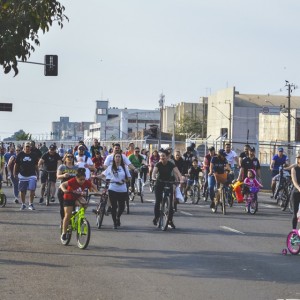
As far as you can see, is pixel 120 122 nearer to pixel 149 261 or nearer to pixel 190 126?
pixel 190 126

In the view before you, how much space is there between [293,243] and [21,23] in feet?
20.0

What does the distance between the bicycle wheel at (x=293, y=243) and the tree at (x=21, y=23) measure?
5.46m

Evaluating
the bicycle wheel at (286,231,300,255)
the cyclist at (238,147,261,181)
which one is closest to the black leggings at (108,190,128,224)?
the bicycle wheel at (286,231,300,255)

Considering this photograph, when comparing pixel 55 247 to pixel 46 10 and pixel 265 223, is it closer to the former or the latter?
pixel 46 10

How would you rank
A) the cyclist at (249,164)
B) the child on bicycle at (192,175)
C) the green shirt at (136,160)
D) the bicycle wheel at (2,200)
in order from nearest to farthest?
1. the bicycle wheel at (2,200)
2. the cyclist at (249,164)
3. the green shirt at (136,160)
4. the child on bicycle at (192,175)

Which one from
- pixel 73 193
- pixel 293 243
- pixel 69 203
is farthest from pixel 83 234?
pixel 293 243

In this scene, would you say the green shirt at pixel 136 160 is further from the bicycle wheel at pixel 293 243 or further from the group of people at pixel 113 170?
the bicycle wheel at pixel 293 243

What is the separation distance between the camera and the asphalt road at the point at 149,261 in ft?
35.2

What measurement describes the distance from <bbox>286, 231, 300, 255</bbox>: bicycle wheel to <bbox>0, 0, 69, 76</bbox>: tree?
17.9ft

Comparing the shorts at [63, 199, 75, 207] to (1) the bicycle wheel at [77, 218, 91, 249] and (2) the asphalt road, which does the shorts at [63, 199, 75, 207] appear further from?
(2) the asphalt road

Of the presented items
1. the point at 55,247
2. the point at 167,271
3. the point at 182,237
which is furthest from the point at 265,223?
the point at 167,271

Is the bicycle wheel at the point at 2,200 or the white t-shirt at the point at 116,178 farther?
the bicycle wheel at the point at 2,200

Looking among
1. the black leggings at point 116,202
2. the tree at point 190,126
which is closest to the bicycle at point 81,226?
the black leggings at point 116,202

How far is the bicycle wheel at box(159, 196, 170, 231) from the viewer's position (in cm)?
1861
